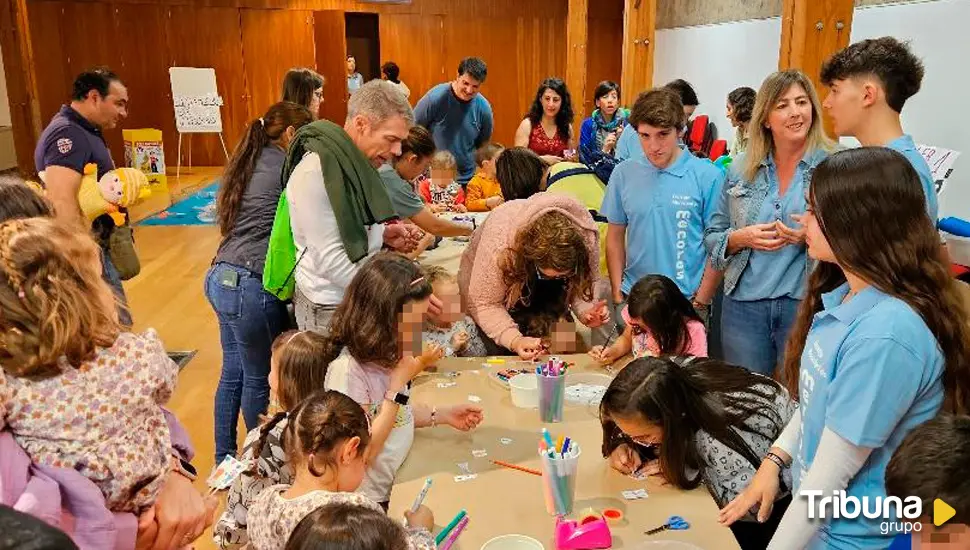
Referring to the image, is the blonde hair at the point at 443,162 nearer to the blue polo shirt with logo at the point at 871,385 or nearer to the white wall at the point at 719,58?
the white wall at the point at 719,58

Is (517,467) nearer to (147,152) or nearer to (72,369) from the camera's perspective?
(72,369)

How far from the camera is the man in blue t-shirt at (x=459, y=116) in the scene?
219 inches

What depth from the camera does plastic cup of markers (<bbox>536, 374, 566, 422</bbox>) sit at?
2109 millimetres

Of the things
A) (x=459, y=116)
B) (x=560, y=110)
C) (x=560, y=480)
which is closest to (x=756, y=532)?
(x=560, y=480)

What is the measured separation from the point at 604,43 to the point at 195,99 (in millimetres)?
7022

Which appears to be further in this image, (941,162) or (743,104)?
(743,104)

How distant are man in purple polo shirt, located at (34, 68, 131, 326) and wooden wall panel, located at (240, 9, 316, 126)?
30.9 ft

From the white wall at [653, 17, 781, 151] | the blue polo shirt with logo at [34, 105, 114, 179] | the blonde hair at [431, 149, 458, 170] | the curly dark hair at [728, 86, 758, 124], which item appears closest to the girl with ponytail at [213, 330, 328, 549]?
the blue polo shirt with logo at [34, 105, 114, 179]

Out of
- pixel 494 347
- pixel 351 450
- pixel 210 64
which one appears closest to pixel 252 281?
pixel 494 347

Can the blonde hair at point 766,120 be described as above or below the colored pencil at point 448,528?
above

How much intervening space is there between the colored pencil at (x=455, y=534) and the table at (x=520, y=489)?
15 millimetres

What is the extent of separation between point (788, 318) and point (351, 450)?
1.61 meters

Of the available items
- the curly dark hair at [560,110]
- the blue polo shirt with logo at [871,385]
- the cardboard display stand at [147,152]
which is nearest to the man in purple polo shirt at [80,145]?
the blue polo shirt with logo at [871,385]

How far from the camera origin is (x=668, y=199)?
112 inches
